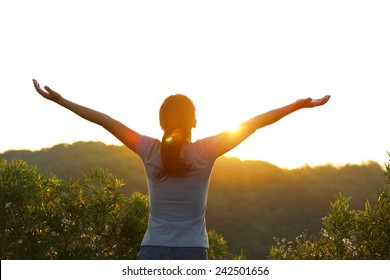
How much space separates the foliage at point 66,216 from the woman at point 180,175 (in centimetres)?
350

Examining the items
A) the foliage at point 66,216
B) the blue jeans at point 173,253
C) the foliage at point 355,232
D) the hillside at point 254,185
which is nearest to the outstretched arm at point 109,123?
the blue jeans at point 173,253

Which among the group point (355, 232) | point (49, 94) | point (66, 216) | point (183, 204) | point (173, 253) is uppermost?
point (49, 94)

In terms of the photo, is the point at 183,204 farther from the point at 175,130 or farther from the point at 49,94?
the point at 49,94

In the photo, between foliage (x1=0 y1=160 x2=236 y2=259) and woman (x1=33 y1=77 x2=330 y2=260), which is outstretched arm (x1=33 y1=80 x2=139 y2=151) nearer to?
woman (x1=33 y1=77 x2=330 y2=260)

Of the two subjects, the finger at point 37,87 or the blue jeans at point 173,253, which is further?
the finger at point 37,87

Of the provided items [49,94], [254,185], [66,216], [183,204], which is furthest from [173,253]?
[254,185]

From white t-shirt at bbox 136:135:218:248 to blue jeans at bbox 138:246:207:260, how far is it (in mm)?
30

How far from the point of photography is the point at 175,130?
3434mm

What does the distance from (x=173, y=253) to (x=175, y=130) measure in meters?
0.71

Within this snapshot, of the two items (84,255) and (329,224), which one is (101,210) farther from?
(329,224)

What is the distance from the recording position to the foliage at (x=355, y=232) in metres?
6.39

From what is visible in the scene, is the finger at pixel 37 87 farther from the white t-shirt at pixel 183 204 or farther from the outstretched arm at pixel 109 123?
the white t-shirt at pixel 183 204
